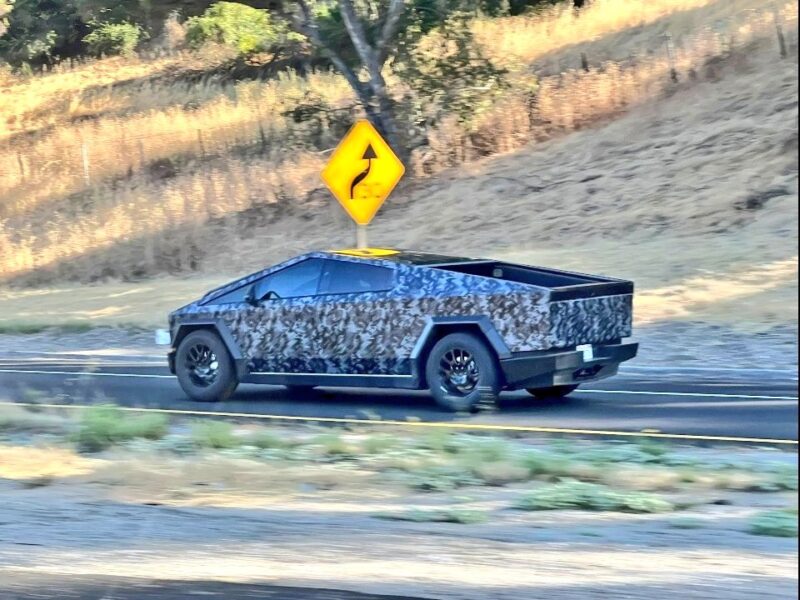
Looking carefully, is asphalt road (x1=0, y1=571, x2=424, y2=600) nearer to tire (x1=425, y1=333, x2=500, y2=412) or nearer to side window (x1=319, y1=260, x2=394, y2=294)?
tire (x1=425, y1=333, x2=500, y2=412)

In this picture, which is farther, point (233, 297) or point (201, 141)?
point (201, 141)

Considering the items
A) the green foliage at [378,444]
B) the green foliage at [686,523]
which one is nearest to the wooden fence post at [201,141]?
the green foliage at [378,444]

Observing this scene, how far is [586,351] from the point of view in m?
12.2

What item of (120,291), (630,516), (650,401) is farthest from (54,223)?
(630,516)

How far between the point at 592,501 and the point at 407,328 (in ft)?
15.8

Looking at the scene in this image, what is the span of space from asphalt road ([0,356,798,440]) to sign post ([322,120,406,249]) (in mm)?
3583

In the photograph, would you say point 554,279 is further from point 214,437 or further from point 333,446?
point 214,437

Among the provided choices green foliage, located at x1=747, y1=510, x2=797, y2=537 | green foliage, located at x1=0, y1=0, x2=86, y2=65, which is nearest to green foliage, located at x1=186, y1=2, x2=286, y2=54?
green foliage, located at x1=0, y1=0, x2=86, y2=65

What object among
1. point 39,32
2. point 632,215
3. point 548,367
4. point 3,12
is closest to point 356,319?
point 548,367

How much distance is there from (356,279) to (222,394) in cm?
212

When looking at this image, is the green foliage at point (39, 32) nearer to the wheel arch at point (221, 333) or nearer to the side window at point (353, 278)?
the wheel arch at point (221, 333)

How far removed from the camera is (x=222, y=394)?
13.8 m

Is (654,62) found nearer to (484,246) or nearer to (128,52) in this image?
(484,246)

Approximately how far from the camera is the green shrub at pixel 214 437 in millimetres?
10555
